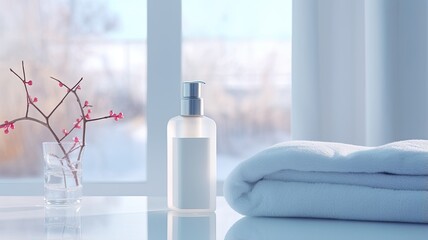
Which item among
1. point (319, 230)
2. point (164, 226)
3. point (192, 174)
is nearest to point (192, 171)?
point (192, 174)

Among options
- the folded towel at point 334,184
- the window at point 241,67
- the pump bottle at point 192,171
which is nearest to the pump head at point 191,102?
the pump bottle at point 192,171

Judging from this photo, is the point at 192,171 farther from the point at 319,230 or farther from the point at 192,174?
the point at 319,230

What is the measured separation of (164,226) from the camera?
34.9 inches

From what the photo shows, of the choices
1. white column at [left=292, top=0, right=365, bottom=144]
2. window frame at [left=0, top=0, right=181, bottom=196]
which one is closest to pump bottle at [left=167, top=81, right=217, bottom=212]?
white column at [left=292, top=0, right=365, bottom=144]

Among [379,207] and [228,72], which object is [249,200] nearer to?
[379,207]

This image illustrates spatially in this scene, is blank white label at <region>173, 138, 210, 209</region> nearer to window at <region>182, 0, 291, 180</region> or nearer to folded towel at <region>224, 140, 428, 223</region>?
folded towel at <region>224, 140, 428, 223</region>

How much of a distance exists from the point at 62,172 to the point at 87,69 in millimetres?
1177

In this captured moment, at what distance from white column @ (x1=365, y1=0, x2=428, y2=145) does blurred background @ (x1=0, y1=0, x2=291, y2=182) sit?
1.16ft

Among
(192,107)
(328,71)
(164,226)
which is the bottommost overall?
(164,226)

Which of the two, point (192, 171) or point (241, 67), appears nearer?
point (192, 171)

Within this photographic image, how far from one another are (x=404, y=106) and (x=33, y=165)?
1163 millimetres

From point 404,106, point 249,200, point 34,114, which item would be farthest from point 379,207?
point 34,114

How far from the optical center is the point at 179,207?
3.22ft

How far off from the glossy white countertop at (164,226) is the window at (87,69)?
1112 millimetres
